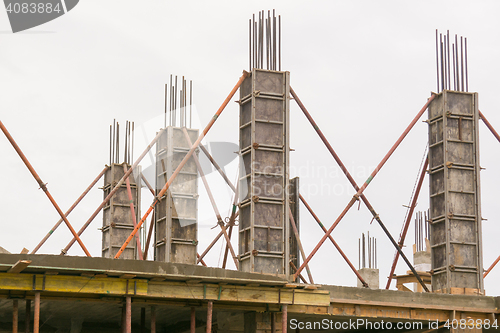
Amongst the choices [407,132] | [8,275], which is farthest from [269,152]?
[8,275]

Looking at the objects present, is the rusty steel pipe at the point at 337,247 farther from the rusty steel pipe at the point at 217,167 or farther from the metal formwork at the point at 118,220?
the metal formwork at the point at 118,220

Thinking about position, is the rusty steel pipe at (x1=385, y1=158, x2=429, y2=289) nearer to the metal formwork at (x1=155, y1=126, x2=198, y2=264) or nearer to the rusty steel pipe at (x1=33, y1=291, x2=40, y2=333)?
the metal formwork at (x1=155, y1=126, x2=198, y2=264)

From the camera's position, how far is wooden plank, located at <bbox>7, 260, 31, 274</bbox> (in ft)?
63.2

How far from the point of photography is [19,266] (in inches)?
764

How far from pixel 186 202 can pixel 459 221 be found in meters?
9.61

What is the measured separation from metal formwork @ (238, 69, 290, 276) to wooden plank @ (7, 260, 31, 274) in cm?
797

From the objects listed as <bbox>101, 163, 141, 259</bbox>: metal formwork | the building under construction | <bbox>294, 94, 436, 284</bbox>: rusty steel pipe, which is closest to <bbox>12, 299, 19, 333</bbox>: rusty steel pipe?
the building under construction

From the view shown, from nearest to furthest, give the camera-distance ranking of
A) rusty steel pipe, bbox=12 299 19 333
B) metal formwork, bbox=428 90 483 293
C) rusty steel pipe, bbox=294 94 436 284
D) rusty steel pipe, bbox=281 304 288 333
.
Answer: rusty steel pipe, bbox=12 299 19 333, rusty steel pipe, bbox=281 304 288 333, rusty steel pipe, bbox=294 94 436 284, metal formwork, bbox=428 90 483 293

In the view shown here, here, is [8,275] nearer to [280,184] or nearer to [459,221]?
[280,184]

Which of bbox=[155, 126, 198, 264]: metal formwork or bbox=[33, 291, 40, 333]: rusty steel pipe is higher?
bbox=[155, 126, 198, 264]: metal formwork

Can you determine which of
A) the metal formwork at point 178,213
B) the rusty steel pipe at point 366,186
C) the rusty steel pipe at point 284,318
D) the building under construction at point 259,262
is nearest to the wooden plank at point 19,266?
the building under construction at point 259,262

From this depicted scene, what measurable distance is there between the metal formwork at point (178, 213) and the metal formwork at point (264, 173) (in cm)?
445

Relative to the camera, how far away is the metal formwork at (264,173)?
25.9m

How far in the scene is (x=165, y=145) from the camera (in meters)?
32.1
